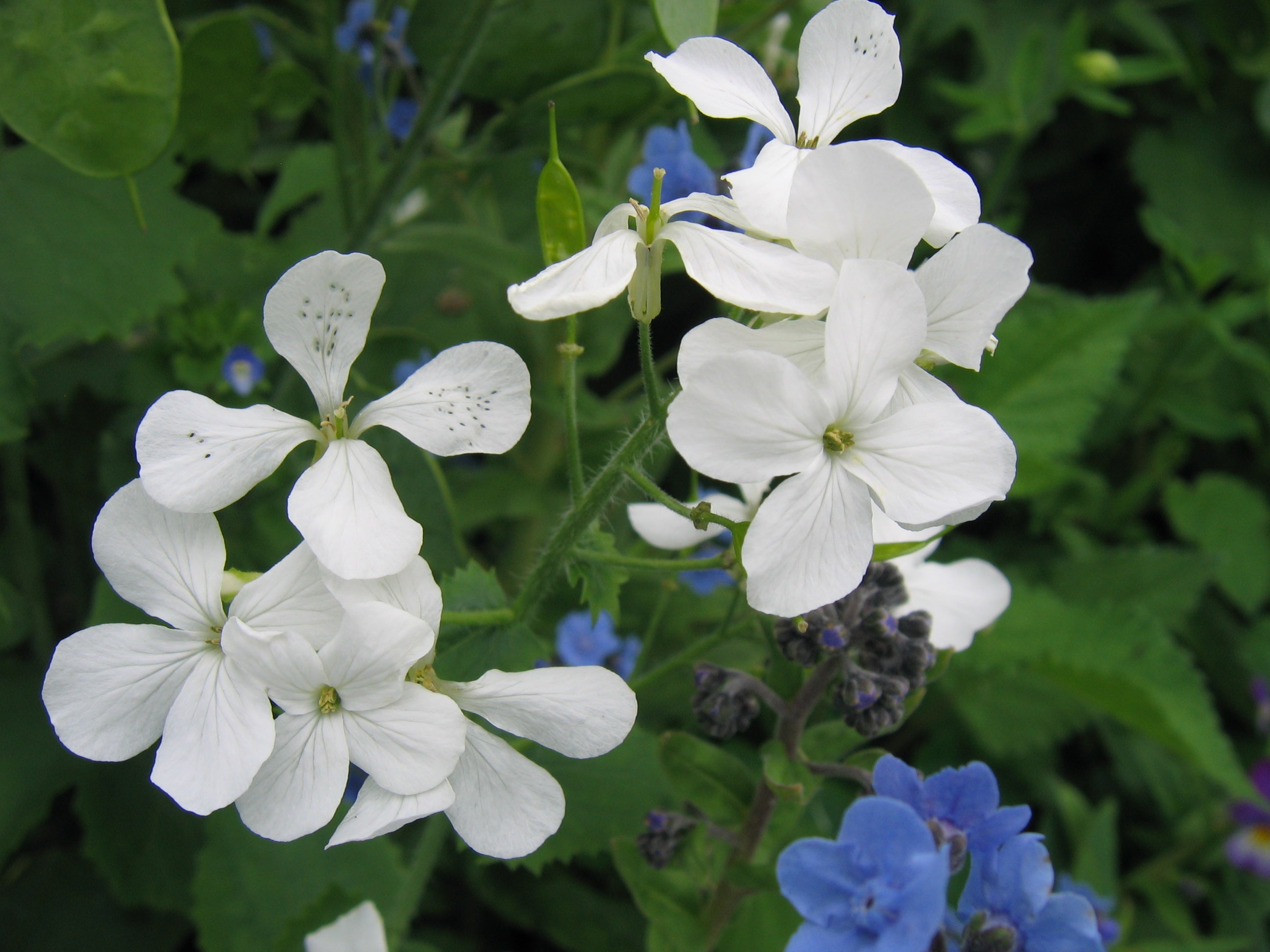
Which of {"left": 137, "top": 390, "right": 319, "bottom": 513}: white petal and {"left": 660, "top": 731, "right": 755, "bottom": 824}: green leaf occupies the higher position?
{"left": 137, "top": 390, "right": 319, "bottom": 513}: white petal

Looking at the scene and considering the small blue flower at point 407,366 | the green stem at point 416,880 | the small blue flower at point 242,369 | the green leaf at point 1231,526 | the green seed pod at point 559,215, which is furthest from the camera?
the green leaf at point 1231,526

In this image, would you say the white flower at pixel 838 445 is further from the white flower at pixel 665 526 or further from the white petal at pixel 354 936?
the white petal at pixel 354 936

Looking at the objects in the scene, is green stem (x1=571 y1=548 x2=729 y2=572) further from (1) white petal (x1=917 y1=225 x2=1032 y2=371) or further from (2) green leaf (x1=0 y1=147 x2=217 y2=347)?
(2) green leaf (x1=0 y1=147 x2=217 y2=347)

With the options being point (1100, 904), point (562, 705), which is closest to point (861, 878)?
point (562, 705)

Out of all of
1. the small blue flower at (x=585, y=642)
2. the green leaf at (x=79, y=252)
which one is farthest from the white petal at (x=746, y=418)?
the green leaf at (x=79, y=252)

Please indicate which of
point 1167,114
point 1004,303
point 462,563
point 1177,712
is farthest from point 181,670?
point 1167,114

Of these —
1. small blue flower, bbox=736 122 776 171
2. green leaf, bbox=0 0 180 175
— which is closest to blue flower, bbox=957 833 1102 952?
small blue flower, bbox=736 122 776 171
